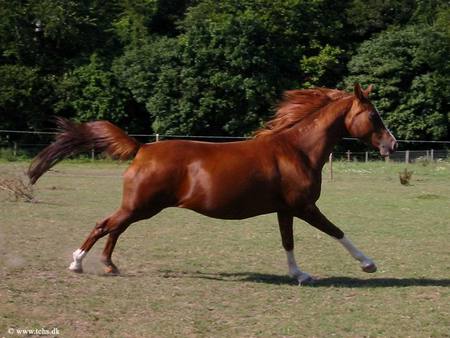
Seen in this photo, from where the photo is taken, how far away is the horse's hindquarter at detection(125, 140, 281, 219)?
8375 mm

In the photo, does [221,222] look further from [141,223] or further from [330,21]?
[330,21]

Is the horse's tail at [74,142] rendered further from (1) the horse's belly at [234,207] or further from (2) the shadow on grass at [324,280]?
(2) the shadow on grass at [324,280]

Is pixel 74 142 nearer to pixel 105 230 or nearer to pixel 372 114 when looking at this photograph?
pixel 105 230

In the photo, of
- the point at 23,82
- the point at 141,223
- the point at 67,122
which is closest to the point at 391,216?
the point at 141,223

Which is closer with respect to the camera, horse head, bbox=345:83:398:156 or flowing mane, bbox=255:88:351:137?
horse head, bbox=345:83:398:156

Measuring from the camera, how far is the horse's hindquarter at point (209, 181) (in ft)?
27.5

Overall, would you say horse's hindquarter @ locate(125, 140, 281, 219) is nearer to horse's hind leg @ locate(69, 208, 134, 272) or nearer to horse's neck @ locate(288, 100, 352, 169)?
horse's hind leg @ locate(69, 208, 134, 272)

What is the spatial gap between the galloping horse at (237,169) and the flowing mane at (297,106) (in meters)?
0.04

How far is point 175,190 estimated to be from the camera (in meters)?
8.44

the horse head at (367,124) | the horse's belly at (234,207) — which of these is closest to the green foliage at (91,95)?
the horse head at (367,124)

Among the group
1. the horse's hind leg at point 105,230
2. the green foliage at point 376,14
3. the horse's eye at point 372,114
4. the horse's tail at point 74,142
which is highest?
the green foliage at point 376,14

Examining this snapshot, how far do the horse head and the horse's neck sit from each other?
10 centimetres

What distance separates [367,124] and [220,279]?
8.49ft

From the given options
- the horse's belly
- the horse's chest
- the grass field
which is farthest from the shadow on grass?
the horse's chest
